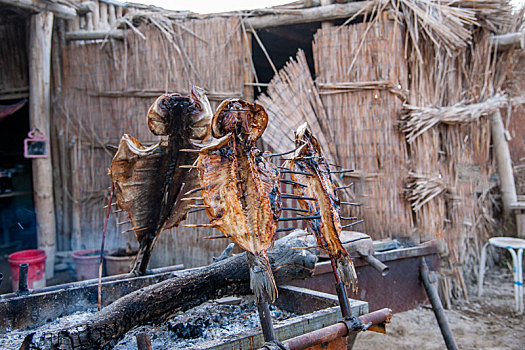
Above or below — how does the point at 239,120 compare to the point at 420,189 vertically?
above

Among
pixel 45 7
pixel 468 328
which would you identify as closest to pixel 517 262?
pixel 468 328

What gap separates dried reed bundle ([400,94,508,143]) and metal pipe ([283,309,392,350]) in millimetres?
3263

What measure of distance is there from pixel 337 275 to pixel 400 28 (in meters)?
4.02

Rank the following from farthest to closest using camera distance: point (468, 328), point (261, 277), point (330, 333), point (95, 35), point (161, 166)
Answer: point (95, 35) → point (468, 328) → point (161, 166) → point (330, 333) → point (261, 277)

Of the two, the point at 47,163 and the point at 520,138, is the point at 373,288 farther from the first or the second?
the point at 520,138

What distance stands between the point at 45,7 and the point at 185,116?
15.2ft

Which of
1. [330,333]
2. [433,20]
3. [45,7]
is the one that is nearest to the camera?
[330,333]

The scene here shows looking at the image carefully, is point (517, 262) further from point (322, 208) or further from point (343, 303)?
point (322, 208)

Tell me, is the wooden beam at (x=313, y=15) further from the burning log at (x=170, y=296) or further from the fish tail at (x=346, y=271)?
the fish tail at (x=346, y=271)

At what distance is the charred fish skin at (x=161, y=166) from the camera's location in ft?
8.57

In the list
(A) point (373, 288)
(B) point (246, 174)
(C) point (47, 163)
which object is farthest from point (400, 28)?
(C) point (47, 163)

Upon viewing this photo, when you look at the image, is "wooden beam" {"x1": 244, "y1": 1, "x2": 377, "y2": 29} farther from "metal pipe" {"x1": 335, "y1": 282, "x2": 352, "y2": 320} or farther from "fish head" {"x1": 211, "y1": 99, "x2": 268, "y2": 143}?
"metal pipe" {"x1": 335, "y1": 282, "x2": 352, "y2": 320}

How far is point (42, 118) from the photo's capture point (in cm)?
609

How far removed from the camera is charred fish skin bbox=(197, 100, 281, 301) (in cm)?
170
